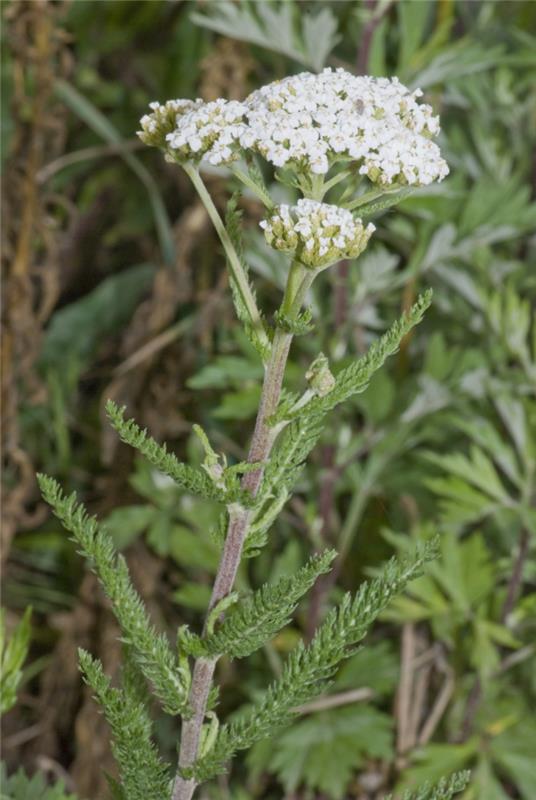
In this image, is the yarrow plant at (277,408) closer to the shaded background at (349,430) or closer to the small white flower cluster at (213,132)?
the small white flower cluster at (213,132)

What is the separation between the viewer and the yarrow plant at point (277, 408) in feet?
2.39

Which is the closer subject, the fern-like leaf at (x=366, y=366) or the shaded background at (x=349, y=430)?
the fern-like leaf at (x=366, y=366)

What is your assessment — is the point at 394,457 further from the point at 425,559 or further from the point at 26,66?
the point at 425,559

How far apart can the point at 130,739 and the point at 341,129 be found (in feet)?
1.49

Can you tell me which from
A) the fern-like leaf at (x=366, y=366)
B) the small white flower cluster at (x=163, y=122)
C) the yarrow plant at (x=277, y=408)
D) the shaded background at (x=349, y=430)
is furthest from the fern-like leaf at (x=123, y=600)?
the shaded background at (x=349, y=430)

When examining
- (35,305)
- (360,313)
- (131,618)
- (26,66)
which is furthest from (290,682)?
(35,305)

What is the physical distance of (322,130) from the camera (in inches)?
29.0

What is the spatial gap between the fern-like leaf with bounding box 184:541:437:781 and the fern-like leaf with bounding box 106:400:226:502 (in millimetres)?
120

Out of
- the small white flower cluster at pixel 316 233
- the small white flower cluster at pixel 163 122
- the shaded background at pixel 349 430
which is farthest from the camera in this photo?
the shaded background at pixel 349 430

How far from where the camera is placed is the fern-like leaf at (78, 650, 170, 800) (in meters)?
0.75

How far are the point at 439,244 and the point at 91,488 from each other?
983 mm

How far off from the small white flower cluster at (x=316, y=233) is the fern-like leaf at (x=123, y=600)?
22cm

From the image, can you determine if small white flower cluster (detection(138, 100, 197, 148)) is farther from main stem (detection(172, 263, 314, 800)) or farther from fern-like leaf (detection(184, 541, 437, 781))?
fern-like leaf (detection(184, 541, 437, 781))

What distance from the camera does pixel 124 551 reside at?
1.96 meters
